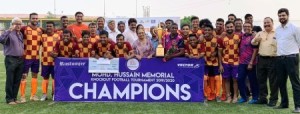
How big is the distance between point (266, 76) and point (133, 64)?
2.73 meters

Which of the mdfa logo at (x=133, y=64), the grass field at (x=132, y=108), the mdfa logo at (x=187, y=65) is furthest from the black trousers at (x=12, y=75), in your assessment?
the mdfa logo at (x=187, y=65)

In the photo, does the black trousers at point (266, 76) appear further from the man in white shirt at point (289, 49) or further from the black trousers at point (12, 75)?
the black trousers at point (12, 75)

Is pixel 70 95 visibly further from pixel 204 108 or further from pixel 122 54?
pixel 204 108

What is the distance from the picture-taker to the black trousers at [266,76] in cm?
776

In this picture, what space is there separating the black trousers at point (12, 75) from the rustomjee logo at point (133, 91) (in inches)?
46.4

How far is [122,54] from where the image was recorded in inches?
321

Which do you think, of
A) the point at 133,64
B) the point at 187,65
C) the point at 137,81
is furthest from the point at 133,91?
the point at 187,65

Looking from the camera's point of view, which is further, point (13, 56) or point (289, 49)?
point (13, 56)

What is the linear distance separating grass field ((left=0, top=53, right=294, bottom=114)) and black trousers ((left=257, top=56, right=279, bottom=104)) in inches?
11.8

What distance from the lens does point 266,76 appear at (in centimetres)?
805

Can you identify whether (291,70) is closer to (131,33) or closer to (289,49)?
(289,49)

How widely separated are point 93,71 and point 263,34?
3492 mm

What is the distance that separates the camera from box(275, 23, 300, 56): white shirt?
282 inches

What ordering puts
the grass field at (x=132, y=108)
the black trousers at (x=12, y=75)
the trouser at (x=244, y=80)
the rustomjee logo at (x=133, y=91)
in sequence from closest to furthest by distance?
1. the grass field at (x=132, y=108)
2. the rustomjee logo at (x=133, y=91)
3. the black trousers at (x=12, y=75)
4. the trouser at (x=244, y=80)
